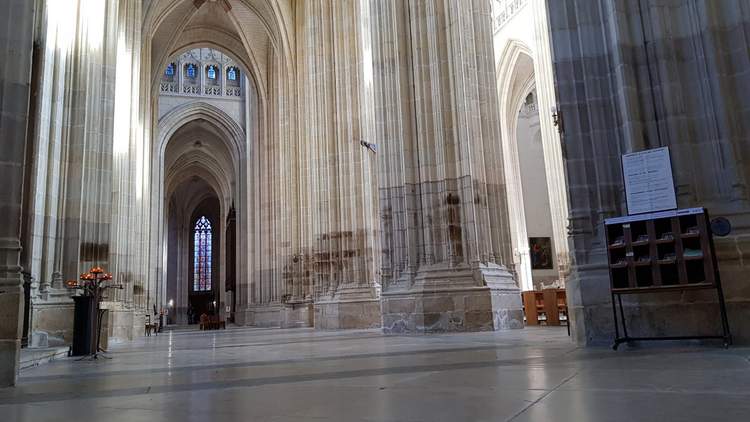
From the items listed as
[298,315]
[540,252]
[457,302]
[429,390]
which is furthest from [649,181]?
[540,252]

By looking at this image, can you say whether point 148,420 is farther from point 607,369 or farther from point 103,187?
point 103,187

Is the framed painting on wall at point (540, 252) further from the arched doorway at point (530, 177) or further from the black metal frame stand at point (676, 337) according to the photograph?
the black metal frame stand at point (676, 337)

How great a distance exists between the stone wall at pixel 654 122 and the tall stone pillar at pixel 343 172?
9876 millimetres

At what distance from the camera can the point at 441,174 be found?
11.0 meters

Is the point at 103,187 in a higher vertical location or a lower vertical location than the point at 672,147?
higher

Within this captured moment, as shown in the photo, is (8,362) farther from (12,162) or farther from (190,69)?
(190,69)

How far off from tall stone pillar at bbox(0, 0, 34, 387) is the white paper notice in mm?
5465

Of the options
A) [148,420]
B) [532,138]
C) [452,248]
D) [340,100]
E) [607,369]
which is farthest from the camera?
[532,138]

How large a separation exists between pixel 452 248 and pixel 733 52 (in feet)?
19.5

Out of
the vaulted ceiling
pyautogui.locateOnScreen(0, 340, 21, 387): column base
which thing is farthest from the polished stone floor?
the vaulted ceiling

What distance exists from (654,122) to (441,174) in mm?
5583

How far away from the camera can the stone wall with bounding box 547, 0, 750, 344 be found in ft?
16.7

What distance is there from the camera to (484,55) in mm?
11758

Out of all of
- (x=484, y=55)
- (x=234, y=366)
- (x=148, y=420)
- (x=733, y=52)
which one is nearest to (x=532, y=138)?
(x=484, y=55)
